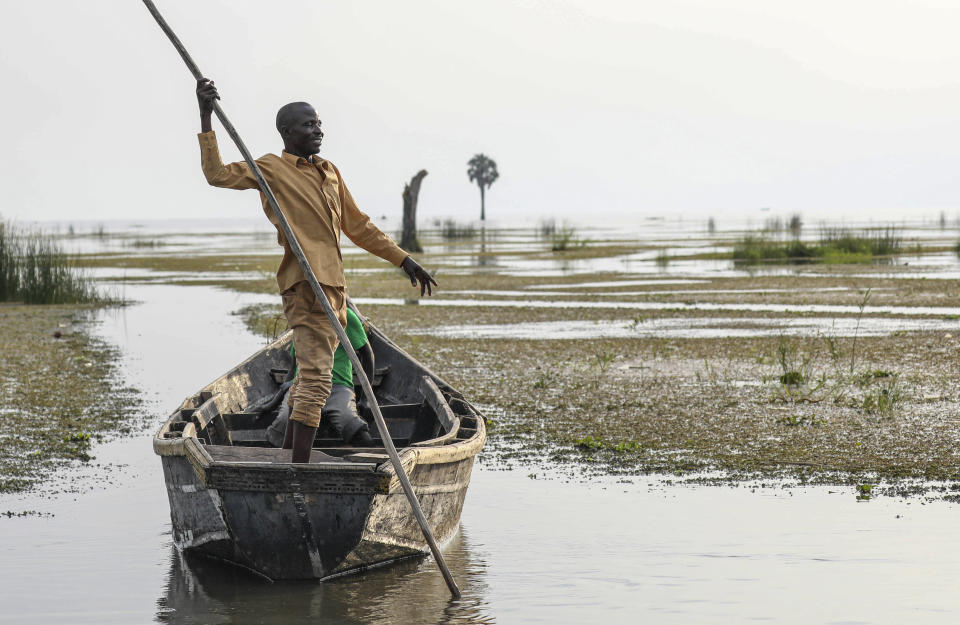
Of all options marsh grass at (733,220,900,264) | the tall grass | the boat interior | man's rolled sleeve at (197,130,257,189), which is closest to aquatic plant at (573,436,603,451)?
the boat interior

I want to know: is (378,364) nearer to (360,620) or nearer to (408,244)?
(360,620)

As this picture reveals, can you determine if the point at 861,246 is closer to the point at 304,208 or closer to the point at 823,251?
the point at 823,251

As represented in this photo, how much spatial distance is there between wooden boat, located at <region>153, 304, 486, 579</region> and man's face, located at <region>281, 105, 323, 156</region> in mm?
1525

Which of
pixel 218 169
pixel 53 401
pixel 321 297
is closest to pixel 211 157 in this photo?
pixel 218 169

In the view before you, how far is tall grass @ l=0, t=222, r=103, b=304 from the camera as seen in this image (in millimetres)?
20891

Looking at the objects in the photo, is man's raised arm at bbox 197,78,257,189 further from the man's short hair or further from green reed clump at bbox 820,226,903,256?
green reed clump at bbox 820,226,903,256

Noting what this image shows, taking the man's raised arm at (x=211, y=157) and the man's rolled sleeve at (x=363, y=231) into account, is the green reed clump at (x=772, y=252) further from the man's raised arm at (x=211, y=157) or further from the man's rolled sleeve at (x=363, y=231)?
the man's raised arm at (x=211, y=157)

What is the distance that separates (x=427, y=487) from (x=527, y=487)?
1.85m

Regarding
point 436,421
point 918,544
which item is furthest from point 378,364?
point 918,544

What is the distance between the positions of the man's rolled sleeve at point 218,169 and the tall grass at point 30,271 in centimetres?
1670

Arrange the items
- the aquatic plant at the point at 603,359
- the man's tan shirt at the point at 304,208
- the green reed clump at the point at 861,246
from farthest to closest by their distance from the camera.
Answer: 1. the green reed clump at the point at 861,246
2. the aquatic plant at the point at 603,359
3. the man's tan shirt at the point at 304,208

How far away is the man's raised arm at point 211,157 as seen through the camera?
5.32 metres

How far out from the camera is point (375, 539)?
17.6ft

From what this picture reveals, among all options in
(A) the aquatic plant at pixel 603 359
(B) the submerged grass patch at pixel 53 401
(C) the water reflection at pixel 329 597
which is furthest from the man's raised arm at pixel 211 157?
(A) the aquatic plant at pixel 603 359
